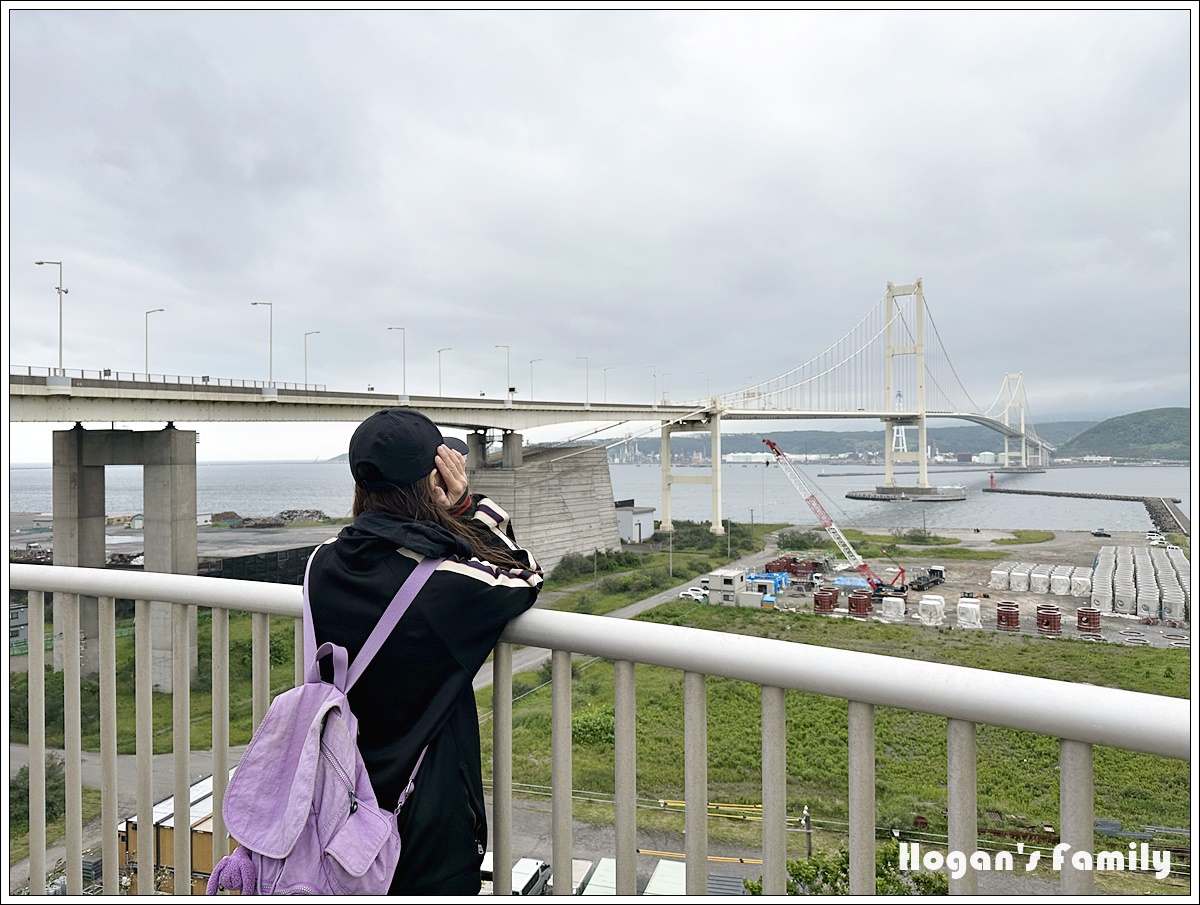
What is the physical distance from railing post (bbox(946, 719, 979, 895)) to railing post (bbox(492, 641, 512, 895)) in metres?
0.72

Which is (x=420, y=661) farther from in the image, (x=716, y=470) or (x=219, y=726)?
(x=716, y=470)

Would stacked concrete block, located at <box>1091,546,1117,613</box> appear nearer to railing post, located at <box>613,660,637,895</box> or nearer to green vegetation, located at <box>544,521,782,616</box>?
green vegetation, located at <box>544,521,782,616</box>

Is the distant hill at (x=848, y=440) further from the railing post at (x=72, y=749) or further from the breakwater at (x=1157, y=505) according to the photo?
the railing post at (x=72, y=749)

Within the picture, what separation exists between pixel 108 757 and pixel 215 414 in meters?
14.7

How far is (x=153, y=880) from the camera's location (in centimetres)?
160

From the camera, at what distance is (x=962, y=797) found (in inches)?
38.5

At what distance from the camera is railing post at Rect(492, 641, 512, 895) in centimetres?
132

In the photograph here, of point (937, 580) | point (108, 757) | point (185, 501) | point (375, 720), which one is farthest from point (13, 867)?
point (937, 580)

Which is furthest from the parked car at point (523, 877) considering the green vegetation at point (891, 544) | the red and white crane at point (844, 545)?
the green vegetation at point (891, 544)

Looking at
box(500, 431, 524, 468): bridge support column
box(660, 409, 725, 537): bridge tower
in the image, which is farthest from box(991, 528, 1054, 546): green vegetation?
box(500, 431, 524, 468): bridge support column

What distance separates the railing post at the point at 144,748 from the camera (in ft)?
5.20

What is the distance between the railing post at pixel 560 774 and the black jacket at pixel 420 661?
0.13m

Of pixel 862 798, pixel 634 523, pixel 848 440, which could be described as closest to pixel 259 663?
pixel 862 798

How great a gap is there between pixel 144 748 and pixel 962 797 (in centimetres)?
166
